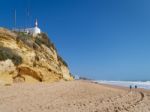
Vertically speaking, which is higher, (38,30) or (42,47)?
(38,30)

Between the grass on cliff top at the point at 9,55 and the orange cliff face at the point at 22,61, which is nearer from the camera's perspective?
the grass on cliff top at the point at 9,55

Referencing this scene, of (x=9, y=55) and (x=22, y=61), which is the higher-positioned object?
(x=9, y=55)

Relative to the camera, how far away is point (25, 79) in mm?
22484

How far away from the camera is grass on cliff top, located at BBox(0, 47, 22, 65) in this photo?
19.7 m

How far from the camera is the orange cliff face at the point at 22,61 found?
788 inches

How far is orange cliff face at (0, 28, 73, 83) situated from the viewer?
65.7ft

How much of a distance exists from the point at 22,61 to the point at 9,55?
183 cm

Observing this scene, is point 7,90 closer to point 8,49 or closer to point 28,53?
point 8,49

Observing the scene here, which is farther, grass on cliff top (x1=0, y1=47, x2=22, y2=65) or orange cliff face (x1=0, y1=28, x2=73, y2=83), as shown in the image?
orange cliff face (x1=0, y1=28, x2=73, y2=83)

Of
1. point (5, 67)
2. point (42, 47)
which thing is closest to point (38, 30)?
point (42, 47)

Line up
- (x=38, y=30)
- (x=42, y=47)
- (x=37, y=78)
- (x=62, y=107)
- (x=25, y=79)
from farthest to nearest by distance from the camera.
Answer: (x=38, y=30), (x=42, y=47), (x=37, y=78), (x=25, y=79), (x=62, y=107)

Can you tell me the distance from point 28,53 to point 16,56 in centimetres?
273

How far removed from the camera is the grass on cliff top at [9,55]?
775 inches

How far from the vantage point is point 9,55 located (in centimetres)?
2058
